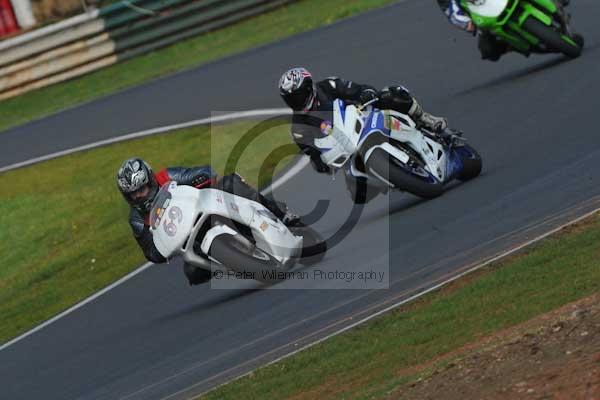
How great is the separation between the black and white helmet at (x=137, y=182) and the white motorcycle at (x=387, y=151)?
1.63 metres

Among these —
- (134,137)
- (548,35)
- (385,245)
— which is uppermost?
(548,35)

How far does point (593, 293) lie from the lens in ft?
24.9

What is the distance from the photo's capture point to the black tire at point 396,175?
1142 cm

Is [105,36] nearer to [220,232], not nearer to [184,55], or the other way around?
[184,55]

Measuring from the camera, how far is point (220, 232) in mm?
10680

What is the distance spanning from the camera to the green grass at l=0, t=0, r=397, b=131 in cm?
2356

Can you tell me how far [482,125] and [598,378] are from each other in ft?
27.2

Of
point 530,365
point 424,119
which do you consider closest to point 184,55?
point 424,119

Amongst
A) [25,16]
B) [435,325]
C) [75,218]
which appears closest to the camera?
[435,325]

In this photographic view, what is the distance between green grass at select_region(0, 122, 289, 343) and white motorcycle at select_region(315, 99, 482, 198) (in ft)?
10.4

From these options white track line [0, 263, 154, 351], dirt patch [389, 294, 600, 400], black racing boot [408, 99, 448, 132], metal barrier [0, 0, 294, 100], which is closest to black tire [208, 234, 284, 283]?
black racing boot [408, 99, 448, 132]

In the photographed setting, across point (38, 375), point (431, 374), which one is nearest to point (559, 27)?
point (38, 375)

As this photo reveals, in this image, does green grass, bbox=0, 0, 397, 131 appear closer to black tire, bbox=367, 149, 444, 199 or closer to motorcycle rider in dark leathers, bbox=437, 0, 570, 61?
motorcycle rider in dark leathers, bbox=437, 0, 570, 61

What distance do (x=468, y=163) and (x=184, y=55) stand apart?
13.3 meters
